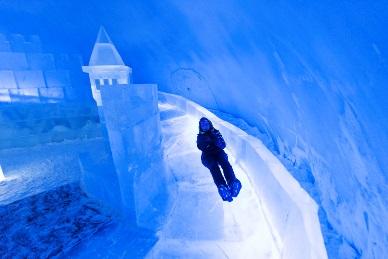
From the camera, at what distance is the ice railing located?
2.10 m

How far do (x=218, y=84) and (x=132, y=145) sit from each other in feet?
12.1

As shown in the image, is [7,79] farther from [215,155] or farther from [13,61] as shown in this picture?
[215,155]

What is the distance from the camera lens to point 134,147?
337cm

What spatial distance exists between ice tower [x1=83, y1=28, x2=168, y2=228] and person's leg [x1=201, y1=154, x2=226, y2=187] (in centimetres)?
119

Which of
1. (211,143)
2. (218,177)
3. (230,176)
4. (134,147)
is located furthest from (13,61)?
(230,176)

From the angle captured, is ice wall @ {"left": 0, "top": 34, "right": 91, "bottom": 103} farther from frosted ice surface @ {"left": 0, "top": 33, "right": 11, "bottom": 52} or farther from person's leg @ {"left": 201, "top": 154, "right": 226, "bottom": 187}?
person's leg @ {"left": 201, "top": 154, "right": 226, "bottom": 187}

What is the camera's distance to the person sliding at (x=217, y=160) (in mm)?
3312

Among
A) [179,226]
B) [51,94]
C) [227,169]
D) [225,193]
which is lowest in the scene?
[179,226]

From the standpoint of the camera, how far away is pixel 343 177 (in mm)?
2598

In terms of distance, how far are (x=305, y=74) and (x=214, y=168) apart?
6.55ft

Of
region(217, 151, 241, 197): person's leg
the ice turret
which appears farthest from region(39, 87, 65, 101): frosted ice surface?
region(217, 151, 241, 197): person's leg

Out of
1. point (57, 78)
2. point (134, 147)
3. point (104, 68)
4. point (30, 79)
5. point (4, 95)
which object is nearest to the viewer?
point (134, 147)

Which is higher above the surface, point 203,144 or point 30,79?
point 30,79

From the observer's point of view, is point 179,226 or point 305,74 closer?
point 305,74
